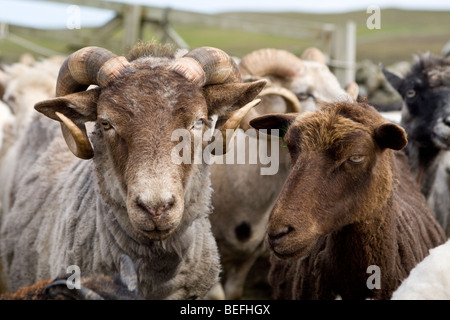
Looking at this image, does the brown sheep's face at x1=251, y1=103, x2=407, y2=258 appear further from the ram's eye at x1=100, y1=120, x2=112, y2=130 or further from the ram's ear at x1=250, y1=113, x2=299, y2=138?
the ram's eye at x1=100, y1=120, x2=112, y2=130

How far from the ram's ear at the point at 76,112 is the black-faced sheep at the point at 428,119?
335 centimetres

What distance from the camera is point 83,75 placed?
4.20 metres

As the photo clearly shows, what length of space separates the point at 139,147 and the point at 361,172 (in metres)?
1.33

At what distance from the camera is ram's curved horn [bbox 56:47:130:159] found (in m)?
4.03

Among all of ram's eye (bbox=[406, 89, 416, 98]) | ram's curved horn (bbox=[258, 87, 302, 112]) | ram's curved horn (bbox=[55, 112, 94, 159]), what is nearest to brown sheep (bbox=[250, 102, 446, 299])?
ram's curved horn (bbox=[55, 112, 94, 159])

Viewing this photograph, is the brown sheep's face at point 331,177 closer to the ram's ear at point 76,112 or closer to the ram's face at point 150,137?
the ram's face at point 150,137

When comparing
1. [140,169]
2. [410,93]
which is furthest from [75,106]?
[410,93]

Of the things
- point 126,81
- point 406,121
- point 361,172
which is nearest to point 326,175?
point 361,172

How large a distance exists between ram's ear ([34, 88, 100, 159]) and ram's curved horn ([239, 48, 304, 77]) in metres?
2.44

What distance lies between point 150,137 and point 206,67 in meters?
0.78

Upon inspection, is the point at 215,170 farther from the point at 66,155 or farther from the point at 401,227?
the point at 401,227

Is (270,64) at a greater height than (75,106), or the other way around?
(270,64)

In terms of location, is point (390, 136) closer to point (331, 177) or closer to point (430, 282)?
point (331, 177)

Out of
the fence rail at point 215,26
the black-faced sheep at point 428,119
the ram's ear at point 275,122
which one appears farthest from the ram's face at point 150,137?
the fence rail at point 215,26
